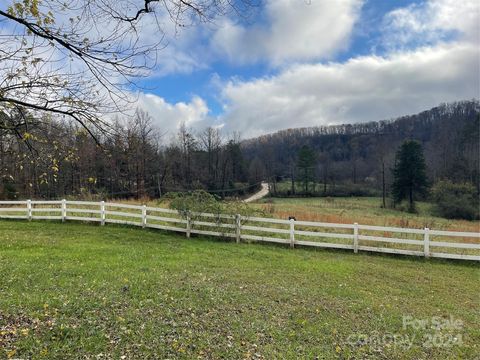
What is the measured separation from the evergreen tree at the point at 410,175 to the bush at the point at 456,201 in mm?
3560

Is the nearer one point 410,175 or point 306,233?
point 306,233

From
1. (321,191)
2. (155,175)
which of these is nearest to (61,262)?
(155,175)

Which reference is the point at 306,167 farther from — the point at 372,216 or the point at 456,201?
the point at 372,216

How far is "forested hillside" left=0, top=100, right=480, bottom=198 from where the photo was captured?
449 centimetres

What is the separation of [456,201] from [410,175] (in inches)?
378

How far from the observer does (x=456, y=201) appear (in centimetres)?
3888

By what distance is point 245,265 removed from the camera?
8.58m

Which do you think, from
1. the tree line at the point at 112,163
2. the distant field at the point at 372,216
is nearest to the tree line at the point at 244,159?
the tree line at the point at 112,163

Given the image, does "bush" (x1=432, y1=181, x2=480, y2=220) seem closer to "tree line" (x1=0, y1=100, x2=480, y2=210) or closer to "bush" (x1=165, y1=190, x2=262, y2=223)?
"tree line" (x1=0, y1=100, x2=480, y2=210)

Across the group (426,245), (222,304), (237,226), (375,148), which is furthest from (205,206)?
(375,148)

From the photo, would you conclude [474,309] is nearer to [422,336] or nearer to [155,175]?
[422,336]

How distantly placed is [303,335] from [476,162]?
190ft

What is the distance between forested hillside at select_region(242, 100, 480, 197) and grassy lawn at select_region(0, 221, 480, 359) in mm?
49189

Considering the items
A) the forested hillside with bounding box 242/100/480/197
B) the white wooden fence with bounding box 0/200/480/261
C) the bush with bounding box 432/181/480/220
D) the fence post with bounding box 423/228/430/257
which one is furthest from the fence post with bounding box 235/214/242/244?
the forested hillside with bounding box 242/100/480/197
